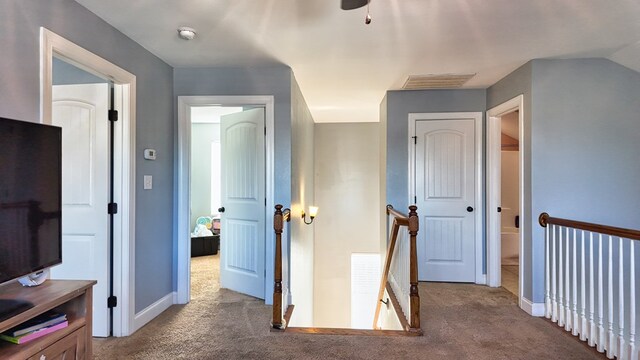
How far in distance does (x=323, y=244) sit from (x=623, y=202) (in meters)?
4.41

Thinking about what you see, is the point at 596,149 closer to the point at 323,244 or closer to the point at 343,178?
the point at 343,178

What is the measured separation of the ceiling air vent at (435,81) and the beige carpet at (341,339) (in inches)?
91.4

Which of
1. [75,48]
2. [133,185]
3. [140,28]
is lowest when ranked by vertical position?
[133,185]

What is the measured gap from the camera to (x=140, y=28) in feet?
8.13

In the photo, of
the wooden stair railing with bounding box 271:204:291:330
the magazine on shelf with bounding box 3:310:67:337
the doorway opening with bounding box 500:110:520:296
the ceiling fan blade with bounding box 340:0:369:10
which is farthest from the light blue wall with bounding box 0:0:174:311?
the doorway opening with bounding box 500:110:520:296

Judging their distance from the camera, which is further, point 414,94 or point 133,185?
point 414,94

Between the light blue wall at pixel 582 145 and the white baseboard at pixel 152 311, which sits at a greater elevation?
the light blue wall at pixel 582 145

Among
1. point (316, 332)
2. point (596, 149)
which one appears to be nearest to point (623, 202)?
point (596, 149)

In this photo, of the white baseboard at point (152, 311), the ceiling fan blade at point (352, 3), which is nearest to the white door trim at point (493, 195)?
the ceiling fan blade at point (352, 3)

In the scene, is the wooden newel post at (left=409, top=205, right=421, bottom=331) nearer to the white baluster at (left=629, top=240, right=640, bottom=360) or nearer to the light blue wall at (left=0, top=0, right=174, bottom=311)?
the white baluster at (left=629, top=240, right=640, bottom=360)

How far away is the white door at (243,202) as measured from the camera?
11.5 ft

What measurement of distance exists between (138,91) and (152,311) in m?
1.86

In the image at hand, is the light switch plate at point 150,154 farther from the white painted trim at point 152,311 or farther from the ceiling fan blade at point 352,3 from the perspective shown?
the ceiling fan blade at point 352,3

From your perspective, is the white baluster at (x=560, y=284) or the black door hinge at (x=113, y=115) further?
the white baluster at (x=560, y=284)
